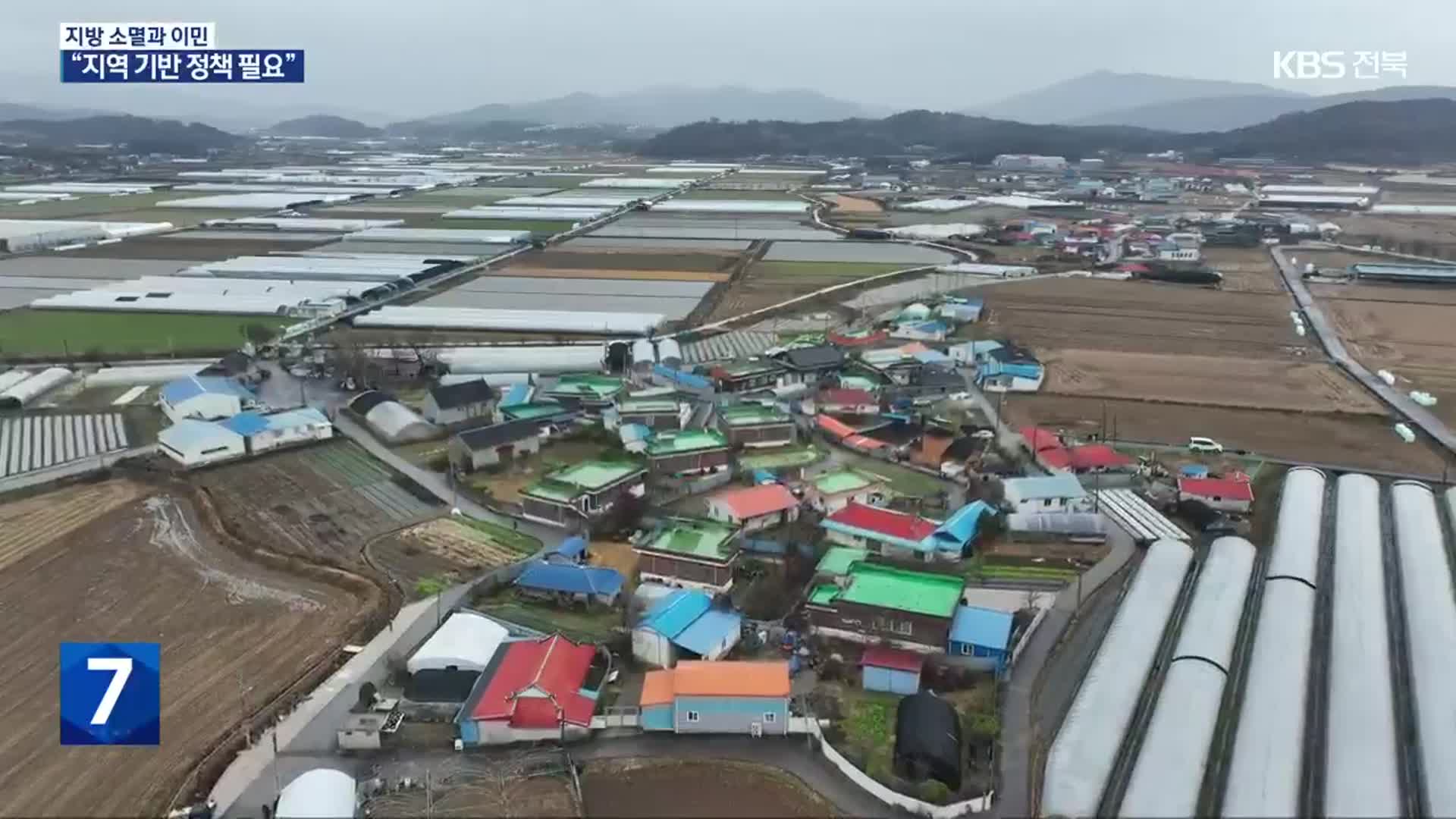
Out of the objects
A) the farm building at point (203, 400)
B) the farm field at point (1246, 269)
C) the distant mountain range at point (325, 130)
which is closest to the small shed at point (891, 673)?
the farm building at point (203, 400)

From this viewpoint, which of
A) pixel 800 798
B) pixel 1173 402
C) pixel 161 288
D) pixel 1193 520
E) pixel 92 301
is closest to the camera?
pixel 800 798

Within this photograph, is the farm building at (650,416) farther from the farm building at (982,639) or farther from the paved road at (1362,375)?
the paved road at (1362,375)

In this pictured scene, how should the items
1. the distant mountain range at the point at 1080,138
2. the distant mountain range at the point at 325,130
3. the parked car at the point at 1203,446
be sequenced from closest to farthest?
the parked car at the point at 1203,446
the distant mountain range at the point at 1080,138
the distant mountain range at the point at 325,130

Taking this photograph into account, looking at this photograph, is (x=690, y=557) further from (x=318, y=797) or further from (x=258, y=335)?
(x=258, y=335)

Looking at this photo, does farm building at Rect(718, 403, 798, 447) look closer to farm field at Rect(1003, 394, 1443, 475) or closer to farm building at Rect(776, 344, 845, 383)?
farm building at Rect(776, 344, 845, 383)

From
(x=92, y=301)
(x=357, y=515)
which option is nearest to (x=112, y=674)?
(x=357, y=515)

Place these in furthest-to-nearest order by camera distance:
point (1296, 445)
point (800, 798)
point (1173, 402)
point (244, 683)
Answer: point (1173, 402)
point (1296, 445)
point (244, 683)
point (800, 798)

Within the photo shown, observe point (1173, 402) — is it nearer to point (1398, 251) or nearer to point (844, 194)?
point (1398, 251)
